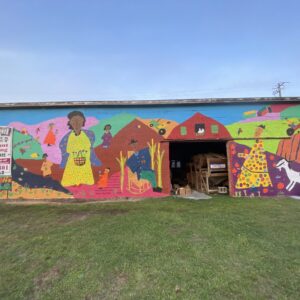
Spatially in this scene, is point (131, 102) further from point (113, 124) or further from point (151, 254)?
point (151, 254)

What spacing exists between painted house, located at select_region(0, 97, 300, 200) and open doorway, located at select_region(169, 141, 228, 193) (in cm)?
85

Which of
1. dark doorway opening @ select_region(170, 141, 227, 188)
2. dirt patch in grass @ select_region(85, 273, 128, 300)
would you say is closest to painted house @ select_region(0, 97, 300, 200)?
dark doorway opening @ select_region(170, 141, 227, 188)

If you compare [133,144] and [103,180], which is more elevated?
[133,144]

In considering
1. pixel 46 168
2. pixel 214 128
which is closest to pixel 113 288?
pixel 46 168

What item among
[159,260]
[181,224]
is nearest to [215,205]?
[181,224]

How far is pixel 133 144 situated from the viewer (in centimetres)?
1145

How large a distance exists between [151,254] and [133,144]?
22.1 feet

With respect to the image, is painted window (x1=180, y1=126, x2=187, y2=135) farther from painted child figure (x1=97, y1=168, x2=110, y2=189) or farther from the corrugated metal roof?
painted child figure (x1=97, y1=168, x2=110, y2=189)

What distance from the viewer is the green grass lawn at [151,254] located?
400 centimetres

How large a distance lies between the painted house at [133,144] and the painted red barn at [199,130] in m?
0.04

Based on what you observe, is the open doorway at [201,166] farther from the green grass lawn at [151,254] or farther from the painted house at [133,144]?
the green grass lawn at [151,254]

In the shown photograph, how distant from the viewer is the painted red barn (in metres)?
11.5

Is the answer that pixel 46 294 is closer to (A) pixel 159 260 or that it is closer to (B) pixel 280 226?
(A) pixel 159 260

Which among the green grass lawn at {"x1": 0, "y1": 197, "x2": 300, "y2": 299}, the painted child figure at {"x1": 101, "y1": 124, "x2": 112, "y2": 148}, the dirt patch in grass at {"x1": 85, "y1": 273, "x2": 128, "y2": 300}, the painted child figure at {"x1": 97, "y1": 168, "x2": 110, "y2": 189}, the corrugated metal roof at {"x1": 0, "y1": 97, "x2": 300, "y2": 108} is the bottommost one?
the dirt patch in grass at {"x1": 85, "y1": 273, "x2": 128, "y2": 300}
